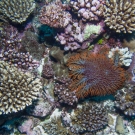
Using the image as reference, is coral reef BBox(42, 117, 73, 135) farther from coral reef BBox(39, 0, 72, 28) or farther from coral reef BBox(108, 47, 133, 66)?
coral reef BBox(39, 0, 72, 28)

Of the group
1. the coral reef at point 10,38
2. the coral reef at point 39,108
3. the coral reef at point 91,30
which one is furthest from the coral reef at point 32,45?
the coral reef at point 91,30

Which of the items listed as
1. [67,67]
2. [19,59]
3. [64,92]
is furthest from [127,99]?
[19,59]

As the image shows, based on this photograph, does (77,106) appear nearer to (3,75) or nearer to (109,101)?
(109,101)

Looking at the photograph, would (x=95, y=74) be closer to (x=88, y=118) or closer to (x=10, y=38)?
(x=88, y=118)

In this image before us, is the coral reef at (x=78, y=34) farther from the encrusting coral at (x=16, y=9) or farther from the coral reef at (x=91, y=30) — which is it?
the encrusting coral at (x=16, y=9)

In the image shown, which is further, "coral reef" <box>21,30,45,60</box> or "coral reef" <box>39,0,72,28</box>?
"coral reef" <box>21,30,45,60</box>

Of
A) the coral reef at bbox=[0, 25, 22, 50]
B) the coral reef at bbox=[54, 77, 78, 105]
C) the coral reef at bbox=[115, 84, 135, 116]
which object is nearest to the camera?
the coral reef at bbox=[54, 77, 78, 105]

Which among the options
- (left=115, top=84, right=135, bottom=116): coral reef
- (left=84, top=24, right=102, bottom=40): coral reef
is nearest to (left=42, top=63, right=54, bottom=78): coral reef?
(left=84, top=24, right=102, bottom=40): coral reef
